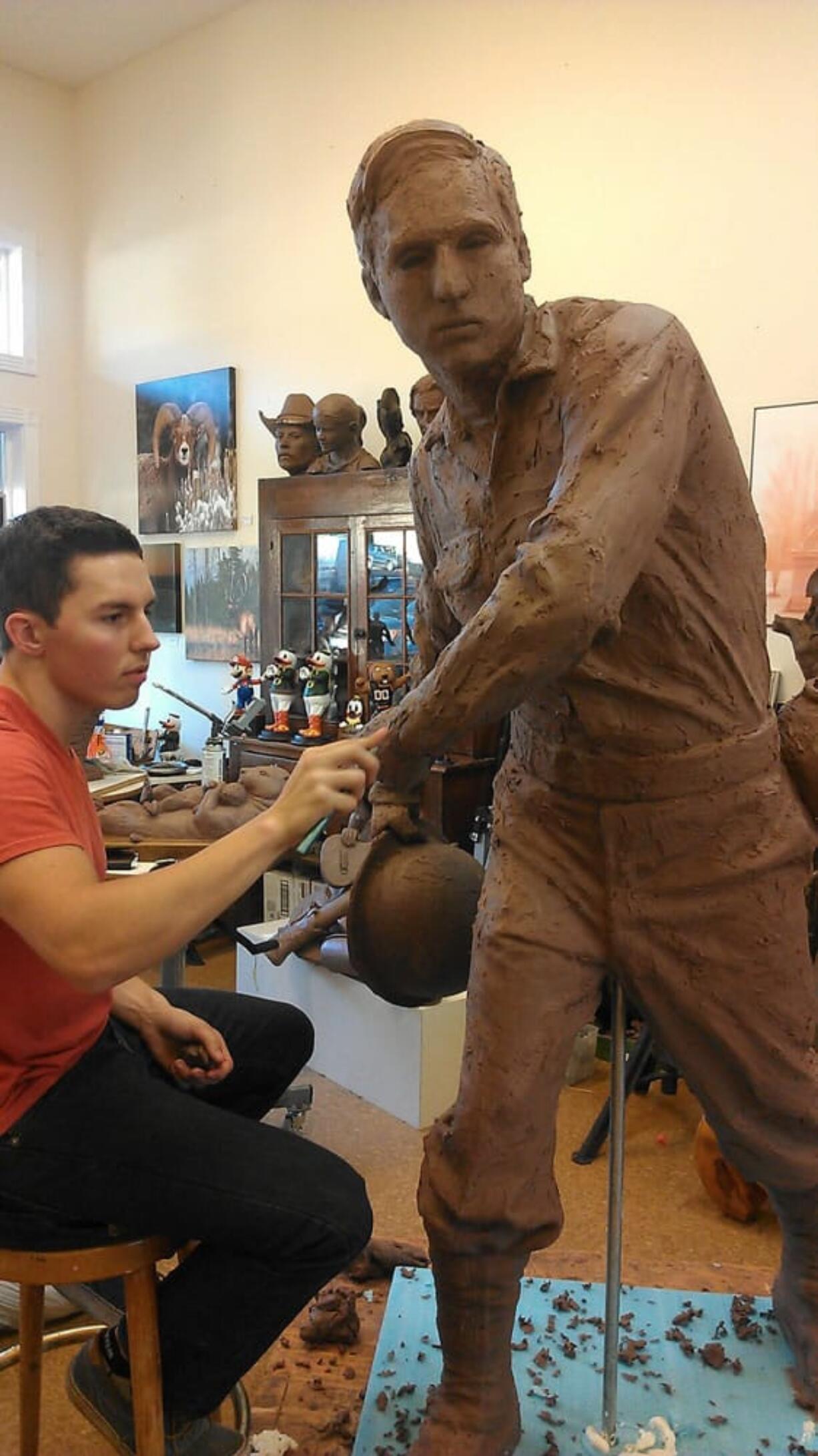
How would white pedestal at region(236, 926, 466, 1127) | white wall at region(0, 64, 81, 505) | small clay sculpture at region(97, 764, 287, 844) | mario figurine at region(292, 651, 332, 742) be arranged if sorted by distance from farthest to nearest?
white wall at region(0, 64, 81, 505) → mario figurine at region(292, 651, 332, 742) → small clay sculpture at region(97, 764, 287, 844) → white pedestal at region(236, 926, 466, 1127)

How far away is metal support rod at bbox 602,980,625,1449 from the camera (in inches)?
74.5

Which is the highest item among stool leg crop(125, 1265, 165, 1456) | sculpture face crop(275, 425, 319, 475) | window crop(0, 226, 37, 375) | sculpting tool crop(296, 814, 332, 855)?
window crop(0, 226, 37, 375)

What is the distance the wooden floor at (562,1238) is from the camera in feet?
7.07

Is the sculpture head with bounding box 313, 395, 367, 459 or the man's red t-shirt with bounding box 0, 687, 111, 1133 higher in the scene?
the sculpture head with bounding box 313, 395, 367, 459

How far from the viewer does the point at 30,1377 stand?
192 centimetres

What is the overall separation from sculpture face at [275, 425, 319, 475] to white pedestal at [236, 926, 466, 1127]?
2.39 meters

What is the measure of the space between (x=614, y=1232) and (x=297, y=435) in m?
4.22

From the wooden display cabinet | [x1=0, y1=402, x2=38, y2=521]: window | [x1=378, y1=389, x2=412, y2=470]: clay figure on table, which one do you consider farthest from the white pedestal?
[x1=0, y1=402, x2=38, y2=521]: window

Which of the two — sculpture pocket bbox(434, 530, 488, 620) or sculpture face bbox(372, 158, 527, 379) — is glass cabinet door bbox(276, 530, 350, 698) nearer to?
sculpture pocket bbox(434, 530, 488, 620)

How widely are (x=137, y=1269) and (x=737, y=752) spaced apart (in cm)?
108

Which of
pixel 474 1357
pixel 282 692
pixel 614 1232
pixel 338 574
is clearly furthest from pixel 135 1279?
pixel 338 574

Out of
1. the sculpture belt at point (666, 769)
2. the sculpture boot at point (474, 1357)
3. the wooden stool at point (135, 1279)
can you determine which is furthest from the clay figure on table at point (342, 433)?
the wooden stool at point (135, 1279)

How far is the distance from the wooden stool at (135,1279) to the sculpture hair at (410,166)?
133cm

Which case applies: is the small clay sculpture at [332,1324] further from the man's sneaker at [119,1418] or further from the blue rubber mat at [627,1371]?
the man's sneaker at [119,1418]
